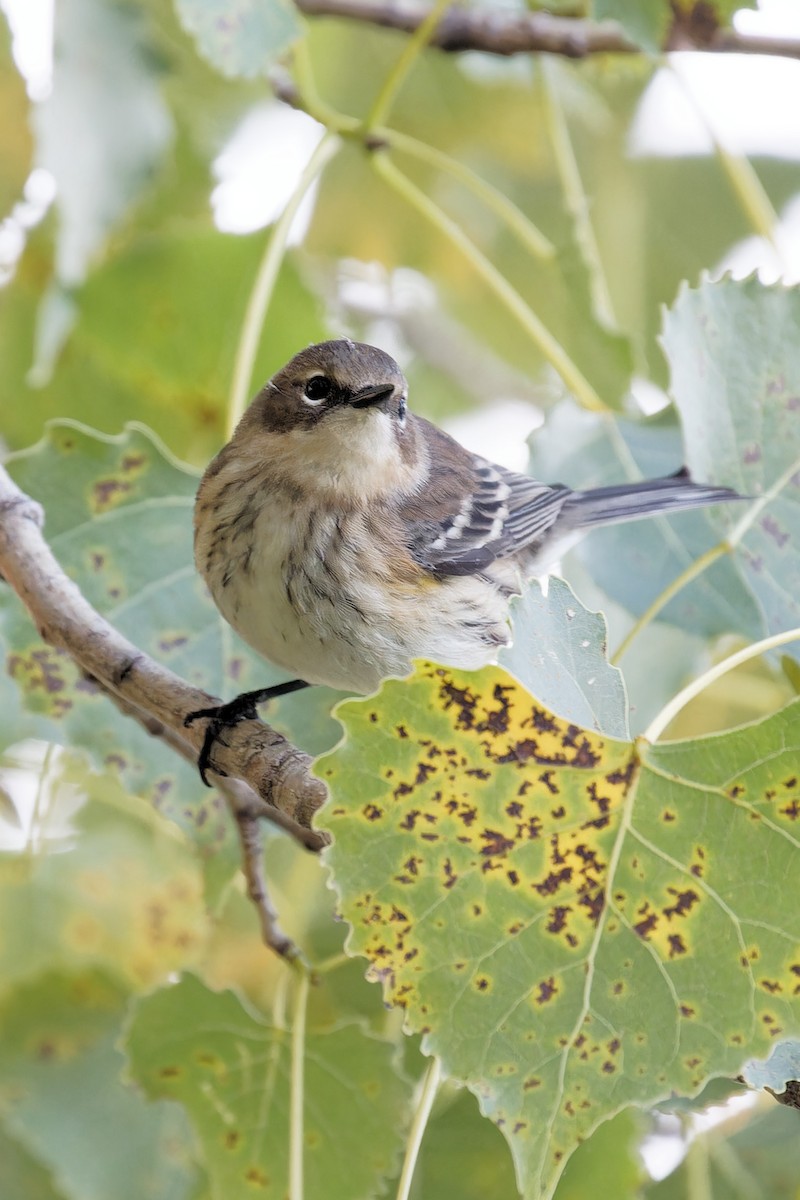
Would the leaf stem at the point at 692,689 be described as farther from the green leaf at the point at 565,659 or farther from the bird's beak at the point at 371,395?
the bird's beak at the point at 371,395

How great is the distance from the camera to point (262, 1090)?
195 cm

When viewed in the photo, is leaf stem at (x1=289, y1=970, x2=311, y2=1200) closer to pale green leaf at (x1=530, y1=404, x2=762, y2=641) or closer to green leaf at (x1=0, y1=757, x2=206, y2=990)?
green leaf at (x1=0, y1=757, x2=206, y2=990)

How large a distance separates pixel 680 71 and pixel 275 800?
5.20 ft

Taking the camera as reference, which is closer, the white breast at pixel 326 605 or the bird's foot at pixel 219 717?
the bird's foot at pixel 219 717

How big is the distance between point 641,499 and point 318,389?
61 cm

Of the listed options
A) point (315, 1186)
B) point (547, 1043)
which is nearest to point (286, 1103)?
point (315, 1186)

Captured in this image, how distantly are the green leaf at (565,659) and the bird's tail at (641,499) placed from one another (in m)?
0.75

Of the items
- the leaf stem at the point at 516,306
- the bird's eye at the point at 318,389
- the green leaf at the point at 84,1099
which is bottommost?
the green leaf at the point at 84,1099

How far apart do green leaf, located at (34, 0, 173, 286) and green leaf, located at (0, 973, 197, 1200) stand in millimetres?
1209

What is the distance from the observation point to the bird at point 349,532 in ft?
7.26

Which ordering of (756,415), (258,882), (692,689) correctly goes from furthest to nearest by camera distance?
(756,415), (258,882), (692,689)

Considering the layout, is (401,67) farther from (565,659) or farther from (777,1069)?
(777,1069)

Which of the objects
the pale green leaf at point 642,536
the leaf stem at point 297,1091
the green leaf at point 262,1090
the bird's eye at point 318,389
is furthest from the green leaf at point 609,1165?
the bird's eye at point 318,389

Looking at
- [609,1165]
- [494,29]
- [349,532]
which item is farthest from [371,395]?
[609,1165]
